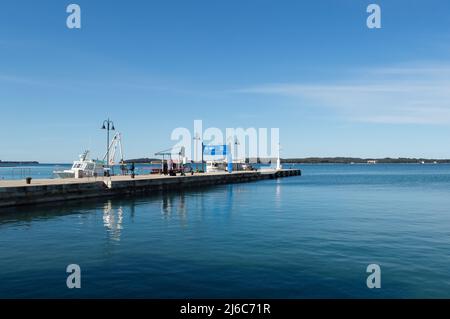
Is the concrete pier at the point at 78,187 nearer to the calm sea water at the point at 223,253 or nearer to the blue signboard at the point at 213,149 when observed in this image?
the calm sea water at the point at 223,253

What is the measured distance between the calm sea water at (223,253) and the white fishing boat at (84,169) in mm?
27463

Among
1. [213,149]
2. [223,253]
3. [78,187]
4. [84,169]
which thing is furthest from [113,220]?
[213,149]

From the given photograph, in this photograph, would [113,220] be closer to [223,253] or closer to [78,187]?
[223,253]

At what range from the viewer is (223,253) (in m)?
19.0

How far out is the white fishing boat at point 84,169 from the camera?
62003mm

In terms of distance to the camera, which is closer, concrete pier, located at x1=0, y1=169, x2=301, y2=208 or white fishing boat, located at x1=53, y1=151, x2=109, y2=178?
concrete pier, located at x1=0, y1=169, x2=301, y2=208

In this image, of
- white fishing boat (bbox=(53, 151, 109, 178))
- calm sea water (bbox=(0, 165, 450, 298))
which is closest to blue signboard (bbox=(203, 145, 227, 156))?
white fishing boat (bbox=(53, 151, 109, 178))

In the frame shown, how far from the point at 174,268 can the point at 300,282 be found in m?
5.28

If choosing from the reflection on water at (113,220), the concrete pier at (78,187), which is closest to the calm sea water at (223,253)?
the reflection on water at (113,220)

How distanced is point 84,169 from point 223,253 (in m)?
49.9

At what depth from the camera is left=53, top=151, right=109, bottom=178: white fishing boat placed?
203ft

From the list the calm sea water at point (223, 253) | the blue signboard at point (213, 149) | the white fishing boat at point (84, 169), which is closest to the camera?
→ the calm sea water at point (223, 253)

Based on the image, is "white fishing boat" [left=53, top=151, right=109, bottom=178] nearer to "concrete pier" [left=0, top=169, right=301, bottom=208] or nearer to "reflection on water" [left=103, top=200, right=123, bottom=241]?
"concrete pier" [left=0, top=169, right=301, bottom=208]

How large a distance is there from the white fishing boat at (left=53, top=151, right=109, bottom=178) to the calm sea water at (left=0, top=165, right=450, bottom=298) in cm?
2746
